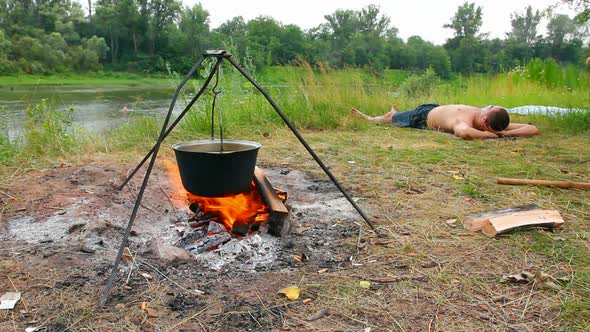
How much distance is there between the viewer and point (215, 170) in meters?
2.16

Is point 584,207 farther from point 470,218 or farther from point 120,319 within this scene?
point 120,319

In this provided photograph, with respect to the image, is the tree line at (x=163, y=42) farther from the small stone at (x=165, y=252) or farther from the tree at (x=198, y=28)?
the small stone at (x=165, y=252)

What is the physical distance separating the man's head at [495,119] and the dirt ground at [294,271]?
2.89 metres

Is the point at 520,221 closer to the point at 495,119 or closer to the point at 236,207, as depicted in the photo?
the point at 236,207

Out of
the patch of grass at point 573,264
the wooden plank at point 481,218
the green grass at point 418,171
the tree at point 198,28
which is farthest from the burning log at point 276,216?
the tree at point 198,28

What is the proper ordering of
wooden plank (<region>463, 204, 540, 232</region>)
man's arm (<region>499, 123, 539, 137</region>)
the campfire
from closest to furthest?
1. the campfire
2. wooden plank (<region>463, 204, 540, 232</region>)
3. man's arm (<region>499, 123, 539, 137</region>)

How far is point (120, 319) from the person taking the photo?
1597mm

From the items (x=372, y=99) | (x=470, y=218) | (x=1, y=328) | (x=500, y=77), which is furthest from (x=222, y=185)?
(x=500, y=77)

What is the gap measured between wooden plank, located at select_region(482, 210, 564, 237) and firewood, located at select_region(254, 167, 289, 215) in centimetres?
120

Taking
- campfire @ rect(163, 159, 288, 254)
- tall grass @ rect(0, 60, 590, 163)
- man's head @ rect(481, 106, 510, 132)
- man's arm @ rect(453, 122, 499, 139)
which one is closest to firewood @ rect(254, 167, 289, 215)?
campfire @ rect(163, 159, 288, 254)

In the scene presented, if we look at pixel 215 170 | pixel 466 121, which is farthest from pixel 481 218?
pixel 466 121

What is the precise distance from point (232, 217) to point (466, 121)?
454cm

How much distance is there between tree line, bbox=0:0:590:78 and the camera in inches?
787

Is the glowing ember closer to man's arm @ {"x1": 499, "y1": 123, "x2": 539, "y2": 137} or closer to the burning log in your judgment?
the burning log
